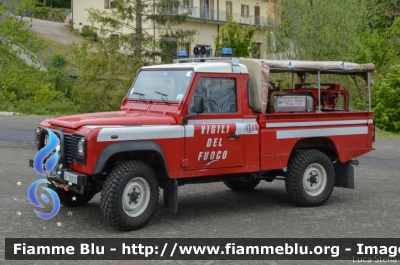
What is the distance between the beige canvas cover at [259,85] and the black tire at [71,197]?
2760 millimetres

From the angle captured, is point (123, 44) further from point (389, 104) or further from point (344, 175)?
point (344, 175)

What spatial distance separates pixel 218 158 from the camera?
8281mm

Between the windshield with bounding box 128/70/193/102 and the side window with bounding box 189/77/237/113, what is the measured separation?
225 millimetres

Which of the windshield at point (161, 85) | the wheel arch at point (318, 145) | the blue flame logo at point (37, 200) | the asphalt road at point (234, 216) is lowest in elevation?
the asphalt road at point (234, 216)

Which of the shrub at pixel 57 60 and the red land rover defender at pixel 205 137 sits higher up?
the shrub at pixel 57 60

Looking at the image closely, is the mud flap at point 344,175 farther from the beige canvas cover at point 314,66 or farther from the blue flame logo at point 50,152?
the blue flame logo at point 50,152

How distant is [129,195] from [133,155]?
555 millimetres

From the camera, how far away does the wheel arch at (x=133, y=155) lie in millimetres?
7223

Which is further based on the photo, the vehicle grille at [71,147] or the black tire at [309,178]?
the black tire at [309,178]

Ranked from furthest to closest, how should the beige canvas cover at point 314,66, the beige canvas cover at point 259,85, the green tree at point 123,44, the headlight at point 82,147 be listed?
the green tree at point 123,44, the beige canvas cover at point 314,66, the beige canvas cover at point 259,85, the headlight at point 82,147

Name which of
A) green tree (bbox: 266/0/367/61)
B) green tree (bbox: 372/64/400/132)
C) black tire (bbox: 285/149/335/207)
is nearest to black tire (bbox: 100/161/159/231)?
black tire (bbox: 285/149/335/207)

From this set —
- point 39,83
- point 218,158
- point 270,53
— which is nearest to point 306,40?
point 270,53

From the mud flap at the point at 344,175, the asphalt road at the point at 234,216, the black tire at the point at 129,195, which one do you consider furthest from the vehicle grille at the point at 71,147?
the mud flap at the point at 344,175

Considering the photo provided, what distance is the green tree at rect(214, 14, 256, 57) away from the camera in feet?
106
